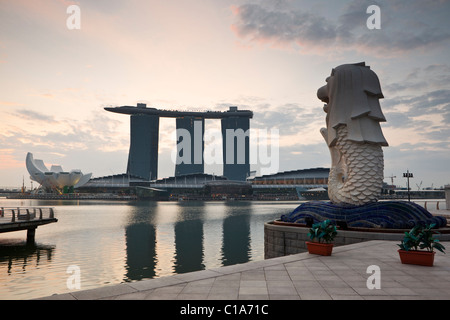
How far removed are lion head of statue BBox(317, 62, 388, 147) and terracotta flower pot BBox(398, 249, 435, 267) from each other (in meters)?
12.4

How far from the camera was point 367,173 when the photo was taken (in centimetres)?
2323

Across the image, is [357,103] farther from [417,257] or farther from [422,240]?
[417,257]

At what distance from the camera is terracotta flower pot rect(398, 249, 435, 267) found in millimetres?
11953

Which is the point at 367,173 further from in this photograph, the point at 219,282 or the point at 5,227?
the point at 5,227

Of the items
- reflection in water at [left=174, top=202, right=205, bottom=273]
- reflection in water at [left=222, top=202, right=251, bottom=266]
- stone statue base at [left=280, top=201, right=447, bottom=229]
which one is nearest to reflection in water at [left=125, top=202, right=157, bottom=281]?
reflection in water at [left=174, top=202, right=205, bottom=273]

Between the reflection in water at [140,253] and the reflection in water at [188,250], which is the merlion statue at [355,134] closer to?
the reflection in water at [188,250]

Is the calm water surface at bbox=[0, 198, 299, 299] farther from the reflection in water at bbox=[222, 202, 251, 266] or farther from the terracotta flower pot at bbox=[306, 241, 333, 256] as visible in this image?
the terracotta flower pot at bbox=[306, 241, 333, 256]

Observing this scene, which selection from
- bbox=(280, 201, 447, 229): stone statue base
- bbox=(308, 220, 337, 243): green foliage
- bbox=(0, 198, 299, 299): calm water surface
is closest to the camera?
bbox=(308, 220, 337, 243): green foliage

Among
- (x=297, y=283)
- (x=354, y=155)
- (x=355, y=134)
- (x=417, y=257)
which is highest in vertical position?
(x=355, y=134)

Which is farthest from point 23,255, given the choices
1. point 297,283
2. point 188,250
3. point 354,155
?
point 354,155

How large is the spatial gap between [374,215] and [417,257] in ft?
29.6

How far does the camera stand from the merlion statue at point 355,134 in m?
23.2

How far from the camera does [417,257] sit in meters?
12.1

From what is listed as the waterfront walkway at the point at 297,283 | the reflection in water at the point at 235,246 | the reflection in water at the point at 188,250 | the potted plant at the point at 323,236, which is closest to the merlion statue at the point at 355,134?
the reflection in water at the point at 235,246
